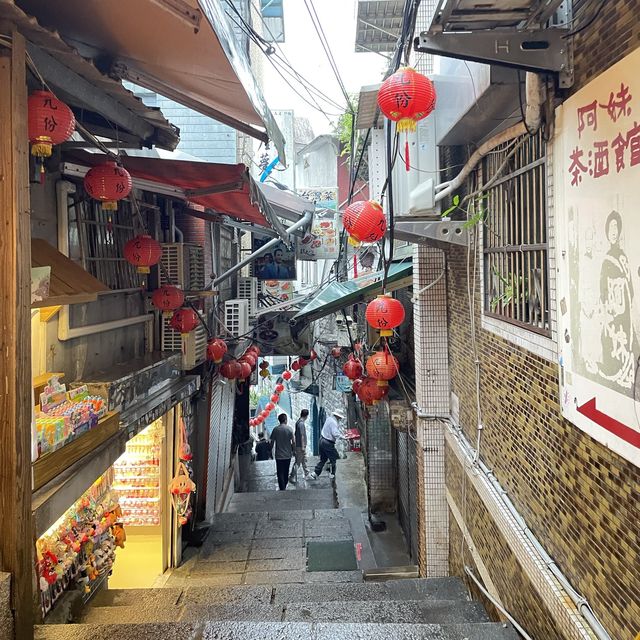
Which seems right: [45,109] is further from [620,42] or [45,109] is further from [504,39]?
[620,42]

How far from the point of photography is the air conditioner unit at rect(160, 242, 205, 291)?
33.5ft

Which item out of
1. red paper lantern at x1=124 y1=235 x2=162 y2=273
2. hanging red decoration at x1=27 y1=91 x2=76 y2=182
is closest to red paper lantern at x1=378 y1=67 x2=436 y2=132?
hanging red decoration at x1=27 y1=91 x2=76 y2=182

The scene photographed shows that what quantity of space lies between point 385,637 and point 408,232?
4.55 metres

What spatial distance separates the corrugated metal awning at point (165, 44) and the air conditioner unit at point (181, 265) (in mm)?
4712

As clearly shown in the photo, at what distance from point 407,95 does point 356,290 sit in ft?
19.7

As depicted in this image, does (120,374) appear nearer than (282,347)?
Yes

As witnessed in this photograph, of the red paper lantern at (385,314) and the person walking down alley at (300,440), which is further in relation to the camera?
the person walking down alley at (300,440)

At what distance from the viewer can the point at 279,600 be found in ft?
20.9

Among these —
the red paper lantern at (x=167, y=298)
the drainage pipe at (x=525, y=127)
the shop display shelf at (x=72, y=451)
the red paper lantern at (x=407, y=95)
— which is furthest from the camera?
the red paper lantern at (x=167, y=298)

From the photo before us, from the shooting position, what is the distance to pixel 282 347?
56.2ft

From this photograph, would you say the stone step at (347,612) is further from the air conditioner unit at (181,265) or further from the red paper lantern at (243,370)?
the red paper lantern at (243,370)

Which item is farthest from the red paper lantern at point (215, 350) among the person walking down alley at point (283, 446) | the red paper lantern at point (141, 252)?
the person walking down alley at point (283, 446)

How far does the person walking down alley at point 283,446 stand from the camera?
15969mm

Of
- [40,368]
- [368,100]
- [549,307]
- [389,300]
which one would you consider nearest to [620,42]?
[549,307]
